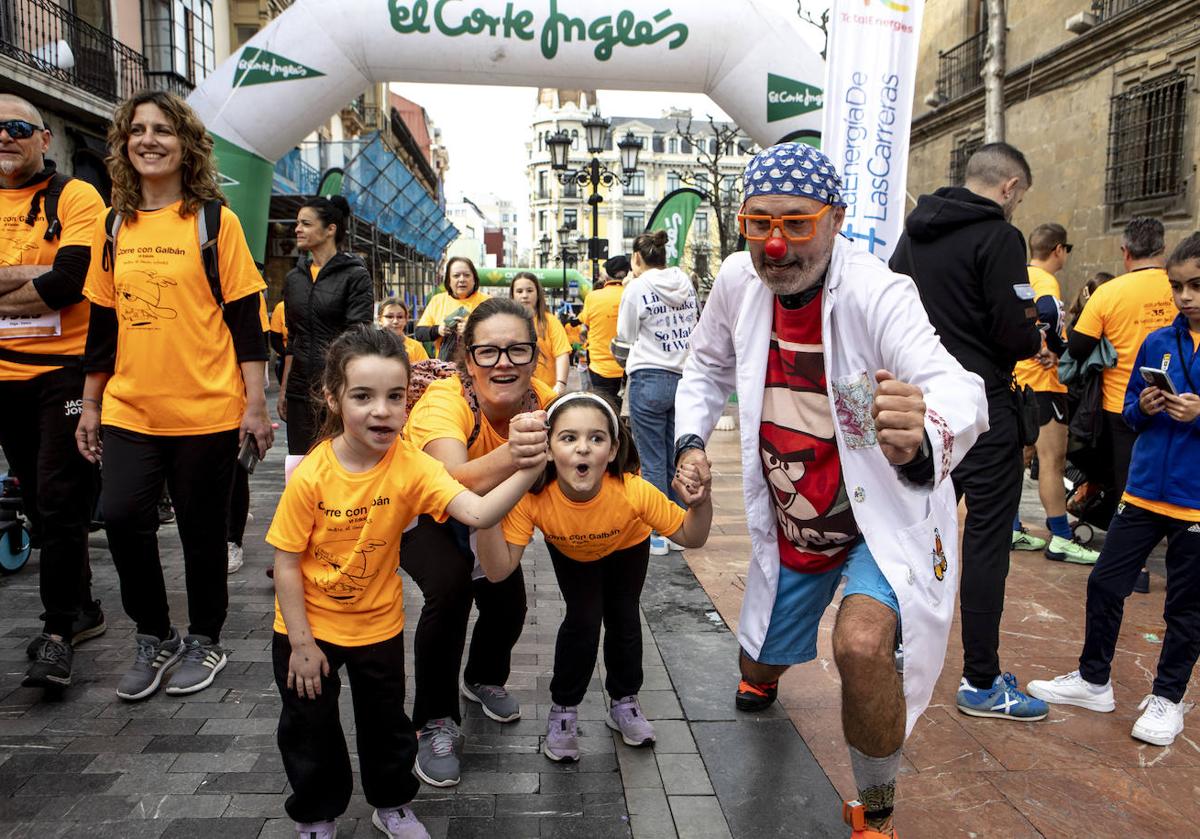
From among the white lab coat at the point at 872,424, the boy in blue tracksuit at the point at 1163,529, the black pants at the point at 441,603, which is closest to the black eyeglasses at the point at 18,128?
the black pants at the point at 441,603

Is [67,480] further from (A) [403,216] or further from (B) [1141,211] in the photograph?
(A) [403,216]

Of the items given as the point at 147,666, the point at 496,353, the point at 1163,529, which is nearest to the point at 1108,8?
the point at 1163,529

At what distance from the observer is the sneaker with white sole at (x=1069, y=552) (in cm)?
573

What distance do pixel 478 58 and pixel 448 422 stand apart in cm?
→ 673

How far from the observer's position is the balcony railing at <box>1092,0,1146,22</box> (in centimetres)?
1495

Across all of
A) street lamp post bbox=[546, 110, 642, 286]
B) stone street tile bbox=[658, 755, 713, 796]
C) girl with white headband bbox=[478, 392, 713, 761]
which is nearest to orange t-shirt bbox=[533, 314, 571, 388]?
girl with white headband bbox=[478, 392, 713, 761]

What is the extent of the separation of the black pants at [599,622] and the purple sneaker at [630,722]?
0.04m

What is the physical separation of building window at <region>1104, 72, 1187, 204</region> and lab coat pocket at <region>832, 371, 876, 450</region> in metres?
13.6

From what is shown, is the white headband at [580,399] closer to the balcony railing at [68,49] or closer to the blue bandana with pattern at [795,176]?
the blue bandana with pattern at [795,176]

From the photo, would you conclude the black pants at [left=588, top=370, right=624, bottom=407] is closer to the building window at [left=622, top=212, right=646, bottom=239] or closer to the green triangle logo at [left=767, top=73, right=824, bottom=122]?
the green triangle logo at [left=767, top=73, right=824, bottom=122]

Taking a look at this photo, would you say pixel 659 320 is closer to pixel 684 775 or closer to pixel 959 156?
pixel 684 775

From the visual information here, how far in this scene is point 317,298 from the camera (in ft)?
16.5

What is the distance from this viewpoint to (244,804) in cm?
276

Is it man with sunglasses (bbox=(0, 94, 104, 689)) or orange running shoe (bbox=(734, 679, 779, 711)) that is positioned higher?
man with sunglasses (bbox=(0, 94, 104, 689))
